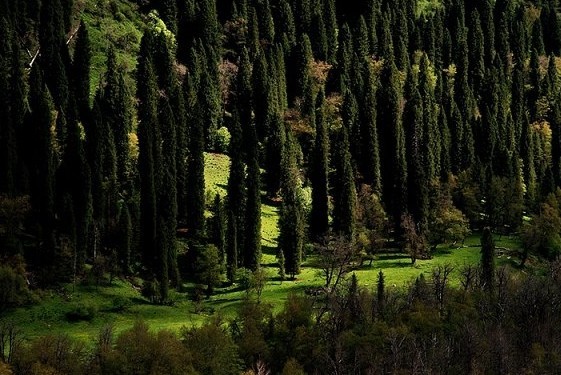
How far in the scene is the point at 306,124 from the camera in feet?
498

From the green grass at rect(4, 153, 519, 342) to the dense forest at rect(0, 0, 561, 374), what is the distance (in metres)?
2.33

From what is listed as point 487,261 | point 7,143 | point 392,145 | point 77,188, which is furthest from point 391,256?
point 7,143

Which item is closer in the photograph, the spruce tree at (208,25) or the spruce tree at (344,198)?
the spruce tree at (344,198)

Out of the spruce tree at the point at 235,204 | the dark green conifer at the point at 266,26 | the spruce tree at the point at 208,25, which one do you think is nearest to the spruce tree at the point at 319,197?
the spruce tree at the point at 235,204

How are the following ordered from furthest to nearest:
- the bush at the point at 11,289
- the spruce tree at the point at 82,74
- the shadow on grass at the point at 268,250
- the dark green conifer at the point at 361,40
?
the dark green conifer at the point at 361,40
the spruce tree at the point at 82,74
the shadow on grass at the point at 268,250
the bush at the point at 11,289

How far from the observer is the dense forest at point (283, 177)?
267 feet

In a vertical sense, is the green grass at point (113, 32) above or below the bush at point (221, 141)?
above

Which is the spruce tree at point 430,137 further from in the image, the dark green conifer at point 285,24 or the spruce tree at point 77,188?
the spruce tree at point 77,188

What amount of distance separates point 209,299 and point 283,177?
35.0 metres

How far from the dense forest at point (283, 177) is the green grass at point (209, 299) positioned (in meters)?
2.33

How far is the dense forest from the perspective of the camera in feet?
267

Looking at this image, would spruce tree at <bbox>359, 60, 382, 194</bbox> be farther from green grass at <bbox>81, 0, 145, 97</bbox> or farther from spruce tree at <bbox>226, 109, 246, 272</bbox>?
green grass at <bbox>81, 0, 145, 97</bbox>

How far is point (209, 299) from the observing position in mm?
97062

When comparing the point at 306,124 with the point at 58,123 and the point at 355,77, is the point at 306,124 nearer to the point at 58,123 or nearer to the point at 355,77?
the point at 355,77
